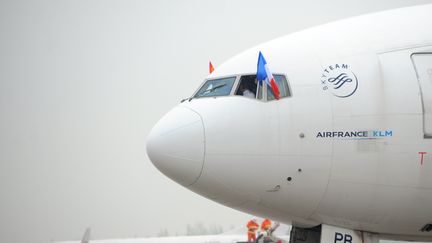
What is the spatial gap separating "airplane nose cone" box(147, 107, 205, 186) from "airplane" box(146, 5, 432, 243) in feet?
0.06

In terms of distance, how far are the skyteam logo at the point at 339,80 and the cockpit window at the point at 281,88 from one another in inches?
25.2

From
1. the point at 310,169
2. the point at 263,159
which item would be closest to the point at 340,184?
the point at 310,169

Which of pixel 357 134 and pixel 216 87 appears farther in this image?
pixel 216 87

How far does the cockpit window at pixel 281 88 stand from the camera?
8.84 metres

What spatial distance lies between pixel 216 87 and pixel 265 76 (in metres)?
1.13

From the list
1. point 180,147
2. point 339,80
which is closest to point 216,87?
point 180,147

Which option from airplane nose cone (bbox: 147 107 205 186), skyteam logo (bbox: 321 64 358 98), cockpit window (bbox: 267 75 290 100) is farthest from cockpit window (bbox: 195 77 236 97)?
skyteam logo (bbox: 321 64 358 98)

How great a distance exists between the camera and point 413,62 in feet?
28.7

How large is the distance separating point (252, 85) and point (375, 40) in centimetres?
234

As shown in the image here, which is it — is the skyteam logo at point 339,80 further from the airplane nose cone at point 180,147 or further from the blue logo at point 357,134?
the airplane nose cone at point 180,147

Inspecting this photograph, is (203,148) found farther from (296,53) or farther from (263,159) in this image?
(296,53)

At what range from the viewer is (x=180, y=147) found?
28.5 feet

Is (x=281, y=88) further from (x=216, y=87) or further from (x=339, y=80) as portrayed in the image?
(x=216, y=87)

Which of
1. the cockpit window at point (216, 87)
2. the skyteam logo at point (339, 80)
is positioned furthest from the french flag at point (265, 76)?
the skyteam logo at point (339, 80)
